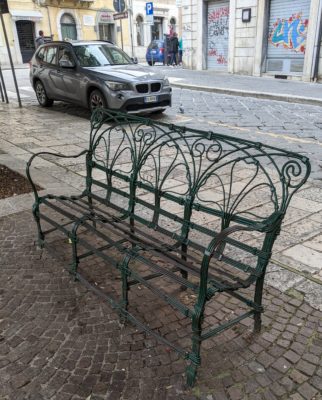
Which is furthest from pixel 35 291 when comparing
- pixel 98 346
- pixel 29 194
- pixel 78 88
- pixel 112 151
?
pixel 78 88

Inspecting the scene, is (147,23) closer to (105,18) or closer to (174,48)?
(105,18)

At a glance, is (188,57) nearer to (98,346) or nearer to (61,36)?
(61,36)

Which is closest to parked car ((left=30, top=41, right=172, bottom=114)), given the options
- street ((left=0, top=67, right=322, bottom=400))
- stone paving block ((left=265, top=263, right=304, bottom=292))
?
street ((left=0, top=67, right=322, bottom=400))

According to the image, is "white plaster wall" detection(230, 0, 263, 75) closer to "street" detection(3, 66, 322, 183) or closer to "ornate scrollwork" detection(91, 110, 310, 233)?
"street" detection(3, 66, 322, 183)

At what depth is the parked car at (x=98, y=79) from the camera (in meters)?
8.69

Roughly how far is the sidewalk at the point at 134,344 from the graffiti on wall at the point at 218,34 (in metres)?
16.9

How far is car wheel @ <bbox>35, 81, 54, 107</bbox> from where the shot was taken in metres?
11.1

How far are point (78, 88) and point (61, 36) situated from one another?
25.8 metres

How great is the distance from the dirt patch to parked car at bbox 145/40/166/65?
21372 mm

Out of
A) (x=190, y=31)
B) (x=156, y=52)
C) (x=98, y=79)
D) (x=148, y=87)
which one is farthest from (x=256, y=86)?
(x=156, y=52)

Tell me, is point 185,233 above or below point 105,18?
below

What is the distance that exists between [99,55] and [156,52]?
1677 cm

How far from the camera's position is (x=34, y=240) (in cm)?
368

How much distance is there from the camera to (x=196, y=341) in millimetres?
2086
